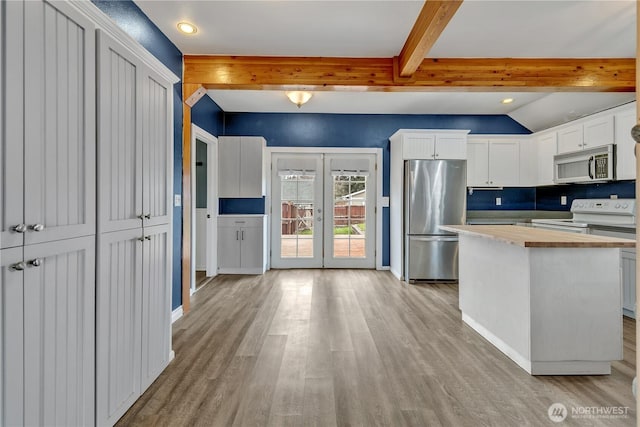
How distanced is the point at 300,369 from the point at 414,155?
3449 millimetres

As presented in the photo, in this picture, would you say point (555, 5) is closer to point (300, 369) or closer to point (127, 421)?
point (300, 369)

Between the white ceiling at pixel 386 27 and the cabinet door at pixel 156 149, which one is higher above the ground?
the white ceiling at pixel 386 27

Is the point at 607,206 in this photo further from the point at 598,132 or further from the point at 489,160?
the point at 489,160

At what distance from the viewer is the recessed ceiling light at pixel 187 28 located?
8.96 feet

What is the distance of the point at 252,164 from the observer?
16.5 ft

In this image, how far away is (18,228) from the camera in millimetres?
1114

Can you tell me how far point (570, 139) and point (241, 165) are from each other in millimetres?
4679

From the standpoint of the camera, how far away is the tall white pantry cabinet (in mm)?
1109

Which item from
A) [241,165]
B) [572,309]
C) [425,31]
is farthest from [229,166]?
[572,309]

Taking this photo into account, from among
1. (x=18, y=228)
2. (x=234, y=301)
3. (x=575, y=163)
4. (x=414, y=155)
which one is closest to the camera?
(x=18, y=228)

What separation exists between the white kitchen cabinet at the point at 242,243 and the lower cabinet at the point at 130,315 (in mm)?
2783

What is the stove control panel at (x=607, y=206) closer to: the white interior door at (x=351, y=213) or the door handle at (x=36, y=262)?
the white interior door at (x=351, y=213)

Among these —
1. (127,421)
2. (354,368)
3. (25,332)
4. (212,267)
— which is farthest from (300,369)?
(212,267)

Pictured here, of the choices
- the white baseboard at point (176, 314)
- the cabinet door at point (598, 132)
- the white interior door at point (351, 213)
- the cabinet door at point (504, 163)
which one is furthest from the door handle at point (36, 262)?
the cabinet door at point (504, 163)
